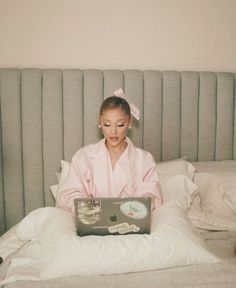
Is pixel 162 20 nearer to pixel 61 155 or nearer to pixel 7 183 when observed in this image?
pixel 61 155

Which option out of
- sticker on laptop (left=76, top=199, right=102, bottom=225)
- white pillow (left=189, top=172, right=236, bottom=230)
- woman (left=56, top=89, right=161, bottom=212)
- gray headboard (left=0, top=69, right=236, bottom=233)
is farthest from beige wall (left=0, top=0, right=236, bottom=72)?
sticker on laptop (left=76, top=199, right=102, bottom=225)

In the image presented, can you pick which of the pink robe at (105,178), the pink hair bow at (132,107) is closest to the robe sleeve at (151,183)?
the pink robe at (105,178)

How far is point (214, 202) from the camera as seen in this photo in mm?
1764

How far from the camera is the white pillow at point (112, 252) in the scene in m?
1.21

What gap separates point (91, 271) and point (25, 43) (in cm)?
133

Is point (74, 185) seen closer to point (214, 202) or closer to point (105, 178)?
point (105, 178)

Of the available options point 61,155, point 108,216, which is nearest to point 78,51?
point 61,155

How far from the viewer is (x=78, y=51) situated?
202cm

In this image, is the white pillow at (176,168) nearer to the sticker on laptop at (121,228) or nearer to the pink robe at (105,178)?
the pink robe at (105,178)

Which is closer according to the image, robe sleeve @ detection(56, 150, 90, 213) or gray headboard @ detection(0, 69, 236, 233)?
robe sleeve @ detection(56, 150, 90, 213)

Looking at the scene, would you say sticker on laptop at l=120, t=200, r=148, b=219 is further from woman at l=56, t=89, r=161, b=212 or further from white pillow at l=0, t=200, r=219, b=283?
woman at l=56, t=89, r=161, b=212

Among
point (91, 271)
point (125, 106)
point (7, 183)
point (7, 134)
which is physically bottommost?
point (91, 271)

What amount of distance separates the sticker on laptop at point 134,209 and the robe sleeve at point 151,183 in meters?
0.37

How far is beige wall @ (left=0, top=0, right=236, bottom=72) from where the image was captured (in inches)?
77.0
